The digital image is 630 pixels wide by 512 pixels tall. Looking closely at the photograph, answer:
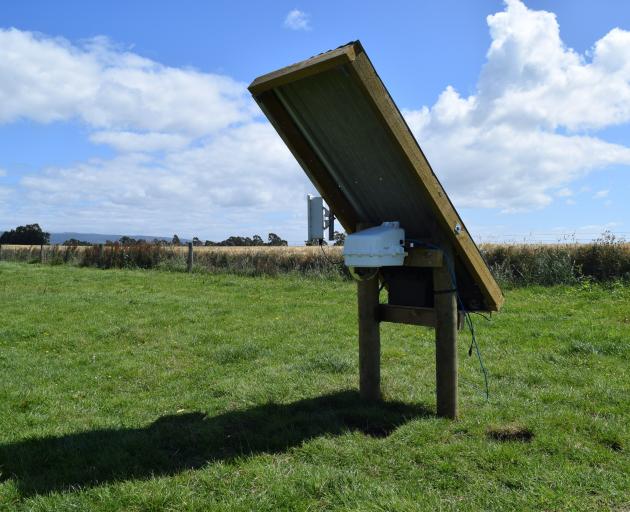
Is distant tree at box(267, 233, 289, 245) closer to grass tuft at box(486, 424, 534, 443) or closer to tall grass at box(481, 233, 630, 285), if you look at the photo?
tall grass at box(481, 233, 630, 285)

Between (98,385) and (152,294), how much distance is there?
7737 mm

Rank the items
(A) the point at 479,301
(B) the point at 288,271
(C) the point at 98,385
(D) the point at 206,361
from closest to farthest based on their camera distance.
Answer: (A) the point at 479,301 → (C) the point at 98,385 → (D) the point at 206,361 → (B) the point at 288,271

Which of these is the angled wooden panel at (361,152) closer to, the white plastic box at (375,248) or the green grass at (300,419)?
the white plastic box at (375,248)

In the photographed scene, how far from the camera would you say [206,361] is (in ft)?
24.5

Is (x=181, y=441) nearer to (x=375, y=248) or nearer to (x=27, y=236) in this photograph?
(x=375, y=248)

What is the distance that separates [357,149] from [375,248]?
3.15 feet

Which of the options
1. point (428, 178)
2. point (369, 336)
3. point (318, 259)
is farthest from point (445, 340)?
point (318, 259)

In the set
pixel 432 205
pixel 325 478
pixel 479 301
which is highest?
pixel 432 205

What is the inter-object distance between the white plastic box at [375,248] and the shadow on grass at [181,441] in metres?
1.48

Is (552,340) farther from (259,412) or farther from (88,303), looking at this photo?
(88,303)

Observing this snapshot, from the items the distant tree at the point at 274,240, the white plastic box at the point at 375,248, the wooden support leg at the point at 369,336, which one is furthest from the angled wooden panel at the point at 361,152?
→ the distant tree at the point at 274,240

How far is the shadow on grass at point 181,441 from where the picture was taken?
13.1ft

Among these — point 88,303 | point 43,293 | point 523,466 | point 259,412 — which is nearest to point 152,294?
point 88,303

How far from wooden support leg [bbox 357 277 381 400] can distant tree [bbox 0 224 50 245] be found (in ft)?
168
